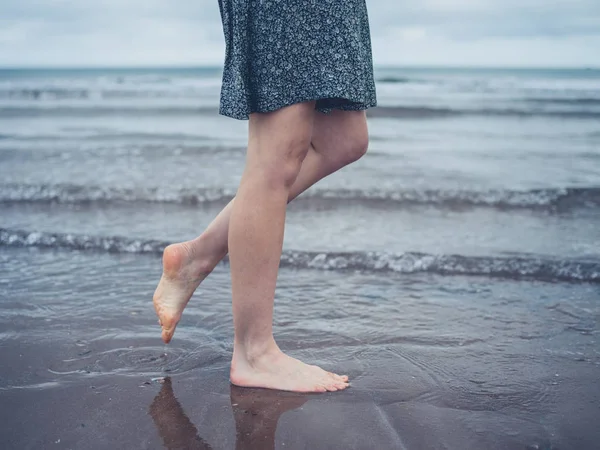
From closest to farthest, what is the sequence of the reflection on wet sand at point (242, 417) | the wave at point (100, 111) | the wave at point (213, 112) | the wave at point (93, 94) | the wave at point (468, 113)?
the reflection on wet sand at point (242, 417), the wave at point (468, 113), the wave at point (213, 112), the wave at point (100, 111), the wave at point (93, 94)

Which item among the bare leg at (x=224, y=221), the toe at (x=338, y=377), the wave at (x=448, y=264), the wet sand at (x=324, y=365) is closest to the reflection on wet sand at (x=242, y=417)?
the wet sand at (x=324, y=365)

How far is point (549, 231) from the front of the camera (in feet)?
13.1

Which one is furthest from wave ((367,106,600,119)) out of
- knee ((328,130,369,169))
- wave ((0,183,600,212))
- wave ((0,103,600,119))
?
knee ((328,130,369,169))

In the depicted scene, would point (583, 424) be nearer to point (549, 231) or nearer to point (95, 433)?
point (95, 433)

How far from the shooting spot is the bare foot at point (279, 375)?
1.78 m

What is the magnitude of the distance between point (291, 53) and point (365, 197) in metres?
3.46

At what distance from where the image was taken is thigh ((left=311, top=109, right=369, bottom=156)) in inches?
69.9

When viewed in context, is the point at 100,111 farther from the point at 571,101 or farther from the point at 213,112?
the point at 571,101

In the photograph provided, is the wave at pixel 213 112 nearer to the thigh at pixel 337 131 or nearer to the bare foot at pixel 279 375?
the thigh at pixel 337 131

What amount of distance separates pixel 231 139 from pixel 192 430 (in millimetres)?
7658

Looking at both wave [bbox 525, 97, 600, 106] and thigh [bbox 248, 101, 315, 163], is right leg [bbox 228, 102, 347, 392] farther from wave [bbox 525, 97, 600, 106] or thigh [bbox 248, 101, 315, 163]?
wave [bbox 525, 97, 600, 106]

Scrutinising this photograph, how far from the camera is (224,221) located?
74.0 inches

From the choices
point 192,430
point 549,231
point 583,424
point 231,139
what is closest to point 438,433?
point 583,424

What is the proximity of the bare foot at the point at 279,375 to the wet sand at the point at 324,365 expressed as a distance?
0.04 meters
